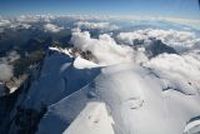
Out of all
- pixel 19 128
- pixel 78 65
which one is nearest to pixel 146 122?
pixel 78 65

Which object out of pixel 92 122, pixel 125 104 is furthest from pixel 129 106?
pixel 92 122

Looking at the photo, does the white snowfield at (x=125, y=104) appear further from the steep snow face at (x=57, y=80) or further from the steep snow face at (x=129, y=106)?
the steep snow face at (x=57, y=80)

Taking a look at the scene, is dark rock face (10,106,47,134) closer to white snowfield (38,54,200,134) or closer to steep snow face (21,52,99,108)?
steep snow face (21,52,99,108)

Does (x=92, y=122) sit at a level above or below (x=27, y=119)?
above

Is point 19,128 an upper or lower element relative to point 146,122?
lower

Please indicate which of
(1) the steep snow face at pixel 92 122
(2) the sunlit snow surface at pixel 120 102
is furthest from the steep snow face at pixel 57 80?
(1) the steep snow face at pixel 92 122

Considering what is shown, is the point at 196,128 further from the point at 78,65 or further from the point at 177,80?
the point at 78,65

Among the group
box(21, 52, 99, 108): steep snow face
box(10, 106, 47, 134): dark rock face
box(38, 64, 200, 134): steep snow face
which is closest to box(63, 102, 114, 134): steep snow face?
box(38, 64, 200, 134): steep snow face

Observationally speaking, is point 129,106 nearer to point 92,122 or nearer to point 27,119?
point 92,122

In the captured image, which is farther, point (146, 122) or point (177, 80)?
point (177, 80)
